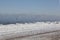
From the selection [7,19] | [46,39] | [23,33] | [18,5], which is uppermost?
[18,5]

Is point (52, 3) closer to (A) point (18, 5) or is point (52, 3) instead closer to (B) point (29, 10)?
(B) point (29, 10)

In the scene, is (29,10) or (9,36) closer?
(9,36)

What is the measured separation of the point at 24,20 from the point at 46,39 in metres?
0.28

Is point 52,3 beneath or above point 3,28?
above

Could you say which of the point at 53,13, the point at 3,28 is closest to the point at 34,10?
the point at 53,13

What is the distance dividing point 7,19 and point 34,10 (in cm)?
32

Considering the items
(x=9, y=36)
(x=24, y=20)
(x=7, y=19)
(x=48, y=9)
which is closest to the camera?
(x=9, y=36)

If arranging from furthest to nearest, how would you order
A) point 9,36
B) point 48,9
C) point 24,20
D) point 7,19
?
1. point 48,9
2. point 24,20
3. point 7,19
4. point 9,36

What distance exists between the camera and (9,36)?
2.42 feet

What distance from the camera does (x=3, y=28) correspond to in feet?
2.49

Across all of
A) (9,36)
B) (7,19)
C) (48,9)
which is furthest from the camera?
(48,9)

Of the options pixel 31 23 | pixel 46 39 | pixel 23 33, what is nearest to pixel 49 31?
pixel 46 39

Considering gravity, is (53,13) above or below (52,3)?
below

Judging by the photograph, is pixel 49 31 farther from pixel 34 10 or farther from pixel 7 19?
pixel 7 19
